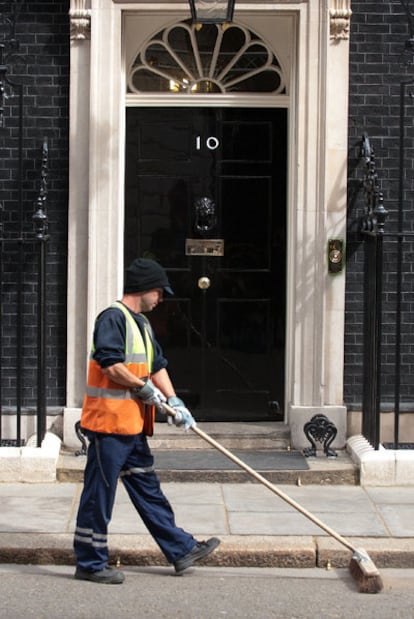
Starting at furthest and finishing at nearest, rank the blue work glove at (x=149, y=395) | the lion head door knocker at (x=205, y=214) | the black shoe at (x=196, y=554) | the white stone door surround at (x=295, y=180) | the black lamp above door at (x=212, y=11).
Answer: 1. the lion head door knocker at (x=205, y=214)
2. the white stone door surround at (x=295, y=180)
3. the black lamp above door at (x=212, y=11)
4. the black shoe at (x=196, y=554)
5. the blue work glove at (x=149, y=395)

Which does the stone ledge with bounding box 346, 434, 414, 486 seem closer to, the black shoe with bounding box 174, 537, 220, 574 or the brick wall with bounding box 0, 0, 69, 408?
the black shoe with bounding box 174, 537, 220, 574

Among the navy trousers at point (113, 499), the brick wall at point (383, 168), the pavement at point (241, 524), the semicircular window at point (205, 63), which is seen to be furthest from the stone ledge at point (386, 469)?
the semicircular window at point (205, 63)

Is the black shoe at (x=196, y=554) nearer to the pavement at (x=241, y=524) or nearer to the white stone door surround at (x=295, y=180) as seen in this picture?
the pavement at (x=241, y=524)

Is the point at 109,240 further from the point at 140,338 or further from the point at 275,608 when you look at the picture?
the point at 275,608

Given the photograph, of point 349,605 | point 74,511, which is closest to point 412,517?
point 349,605

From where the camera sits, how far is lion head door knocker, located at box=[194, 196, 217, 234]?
902 centimetres

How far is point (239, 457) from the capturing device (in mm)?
Answer: 8586

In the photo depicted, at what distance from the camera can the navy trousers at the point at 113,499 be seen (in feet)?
20.5

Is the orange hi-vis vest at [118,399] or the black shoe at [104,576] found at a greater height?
the orange hi-vis vest at [118,399]

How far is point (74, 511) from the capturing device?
7484 mm

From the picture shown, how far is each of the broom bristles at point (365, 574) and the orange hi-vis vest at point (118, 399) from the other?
1.36 meters

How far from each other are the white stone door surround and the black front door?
259 millimetres

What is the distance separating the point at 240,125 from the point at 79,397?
242 cm

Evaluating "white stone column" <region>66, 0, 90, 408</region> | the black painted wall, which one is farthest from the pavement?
the black painted wall
